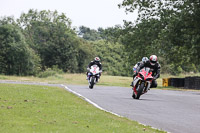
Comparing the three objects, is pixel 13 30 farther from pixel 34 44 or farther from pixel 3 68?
pixel 34 44

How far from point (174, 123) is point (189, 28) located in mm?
31287

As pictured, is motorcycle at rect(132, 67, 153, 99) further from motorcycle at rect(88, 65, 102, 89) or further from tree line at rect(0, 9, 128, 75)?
tree line at rect(0, 9, 128, 75)

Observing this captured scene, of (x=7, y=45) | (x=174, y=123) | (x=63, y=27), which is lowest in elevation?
(x=174, y=123)

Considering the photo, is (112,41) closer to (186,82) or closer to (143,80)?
(186,82)

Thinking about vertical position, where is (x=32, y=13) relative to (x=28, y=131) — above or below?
above

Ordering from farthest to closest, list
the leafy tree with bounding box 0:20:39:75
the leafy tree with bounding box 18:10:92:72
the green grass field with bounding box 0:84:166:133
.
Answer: the leafy tree with bounding box 18:10:92:72 < the leafy tree with bounding box 0:20:39:75 < the green grass field with bounding box 0:84:166:133

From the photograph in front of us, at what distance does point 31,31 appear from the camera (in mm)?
104062

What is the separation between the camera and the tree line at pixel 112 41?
39.8m

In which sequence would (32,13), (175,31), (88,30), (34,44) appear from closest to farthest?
(175,31), (34,44), (32,13), (88,30)

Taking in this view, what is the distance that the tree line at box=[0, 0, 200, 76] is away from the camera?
39.8 m

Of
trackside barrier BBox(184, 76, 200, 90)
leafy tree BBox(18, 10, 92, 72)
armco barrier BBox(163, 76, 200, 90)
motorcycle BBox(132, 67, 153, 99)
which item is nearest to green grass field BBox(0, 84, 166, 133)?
motorcycle BBox(132, 67, 153, 99)

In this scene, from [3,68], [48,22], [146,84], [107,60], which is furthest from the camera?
[107,60]

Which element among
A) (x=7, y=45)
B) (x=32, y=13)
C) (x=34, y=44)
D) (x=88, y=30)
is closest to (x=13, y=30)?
(x=7, y=45)

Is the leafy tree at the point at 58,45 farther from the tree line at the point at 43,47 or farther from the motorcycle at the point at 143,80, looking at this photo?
the motorcycle at the point at 143,80
